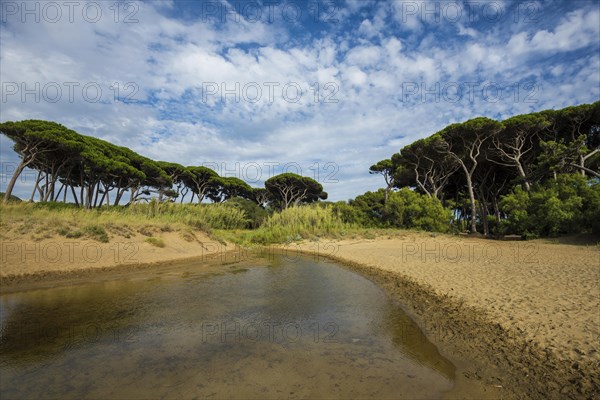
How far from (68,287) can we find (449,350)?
26.5 feet

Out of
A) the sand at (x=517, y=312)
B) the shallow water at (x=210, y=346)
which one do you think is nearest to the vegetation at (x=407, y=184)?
the shallow water at (x=210, y=346)

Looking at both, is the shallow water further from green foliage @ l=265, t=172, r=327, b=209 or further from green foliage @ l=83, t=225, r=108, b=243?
green foliage @ l=265, t=172, r=327, b=209

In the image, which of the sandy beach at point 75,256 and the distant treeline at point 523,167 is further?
the distant treeline at point 523,167

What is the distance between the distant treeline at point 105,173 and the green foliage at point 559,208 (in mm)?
23008

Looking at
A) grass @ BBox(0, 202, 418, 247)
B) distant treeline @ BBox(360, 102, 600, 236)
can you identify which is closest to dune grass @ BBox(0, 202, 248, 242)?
grass @ BBox(0, 202, 418, 247)

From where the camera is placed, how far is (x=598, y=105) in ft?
Result: 57.2

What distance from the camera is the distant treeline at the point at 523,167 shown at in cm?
1505

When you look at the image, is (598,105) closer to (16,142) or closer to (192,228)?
(192,228)

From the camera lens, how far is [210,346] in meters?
3.66

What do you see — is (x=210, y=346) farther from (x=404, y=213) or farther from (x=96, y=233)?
(x=404, y=213)

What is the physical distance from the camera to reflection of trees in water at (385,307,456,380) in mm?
3338

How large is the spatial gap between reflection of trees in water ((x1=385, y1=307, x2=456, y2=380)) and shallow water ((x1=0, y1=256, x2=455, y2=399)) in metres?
0.02

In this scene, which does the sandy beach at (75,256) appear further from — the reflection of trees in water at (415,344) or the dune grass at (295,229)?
the reflection of trees in water at (415,344)

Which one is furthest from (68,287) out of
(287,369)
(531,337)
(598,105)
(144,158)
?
(598,105)
